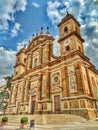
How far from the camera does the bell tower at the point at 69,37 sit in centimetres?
2210

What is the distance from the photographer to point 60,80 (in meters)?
21.4

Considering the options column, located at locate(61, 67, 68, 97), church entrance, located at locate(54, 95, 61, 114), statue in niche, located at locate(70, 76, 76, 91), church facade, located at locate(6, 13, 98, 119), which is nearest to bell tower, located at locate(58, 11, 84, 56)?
church facade, located at locate(6, 13, 98, 119)

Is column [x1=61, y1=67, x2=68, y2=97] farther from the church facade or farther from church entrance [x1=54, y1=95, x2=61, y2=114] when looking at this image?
church entrance [x1=54, y1=95, x2=61, y2=114]

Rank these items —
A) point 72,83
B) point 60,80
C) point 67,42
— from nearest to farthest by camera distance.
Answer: point 72,83
point 60,80
point 67,42

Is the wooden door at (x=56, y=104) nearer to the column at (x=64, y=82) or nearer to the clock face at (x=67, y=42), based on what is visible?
the column at (x=64, y=82)

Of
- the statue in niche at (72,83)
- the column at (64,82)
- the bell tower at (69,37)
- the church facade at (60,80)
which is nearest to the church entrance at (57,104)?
the church facade at (60,80)

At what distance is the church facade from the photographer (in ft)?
59.3

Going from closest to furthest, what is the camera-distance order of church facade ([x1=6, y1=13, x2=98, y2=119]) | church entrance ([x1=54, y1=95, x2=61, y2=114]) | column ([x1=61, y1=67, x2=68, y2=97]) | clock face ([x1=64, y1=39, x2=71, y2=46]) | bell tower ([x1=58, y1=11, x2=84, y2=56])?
church facade ([x1=6, y1=13, x2=98, y2=119]), column ([x1=61, y1=67, x2=68, y2=97]), church entrance ([x1=54, y1=95, x2=61, y2=114]), bell tower ([x1=58, y1=11, x2=84, y2=56]), clock face ([x1=64, y1=39, x2=71, y2=46])

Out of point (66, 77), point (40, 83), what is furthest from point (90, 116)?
point (40, 83)

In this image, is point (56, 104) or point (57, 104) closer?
point (57, 104)

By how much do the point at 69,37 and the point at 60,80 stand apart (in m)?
8.34

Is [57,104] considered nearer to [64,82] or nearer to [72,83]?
[64,82]

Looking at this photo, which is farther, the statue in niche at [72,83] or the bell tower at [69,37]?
the bell tower at [69,37]

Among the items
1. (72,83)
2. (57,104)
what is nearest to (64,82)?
(72,83)
